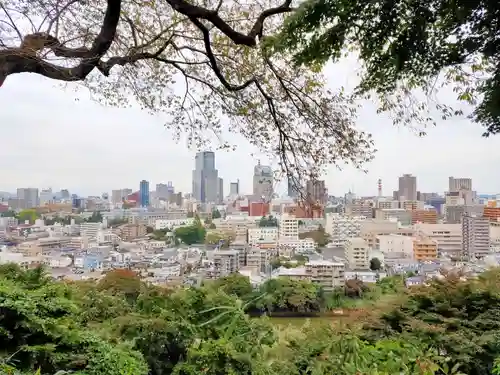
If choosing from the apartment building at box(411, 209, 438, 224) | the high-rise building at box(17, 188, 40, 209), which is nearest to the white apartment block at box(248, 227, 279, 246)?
the apartment building at box(411, 209, 438, 224)

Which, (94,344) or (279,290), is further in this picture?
(279,290)

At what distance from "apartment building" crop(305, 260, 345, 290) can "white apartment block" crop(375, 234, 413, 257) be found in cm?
63

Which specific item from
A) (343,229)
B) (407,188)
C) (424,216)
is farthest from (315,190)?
(424,216)

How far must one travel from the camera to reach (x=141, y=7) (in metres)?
2.63

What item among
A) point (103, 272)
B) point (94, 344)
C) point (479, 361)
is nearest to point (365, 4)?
point (94, 344)

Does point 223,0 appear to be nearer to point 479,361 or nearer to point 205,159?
point 205,159

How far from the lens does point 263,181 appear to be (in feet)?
8.38

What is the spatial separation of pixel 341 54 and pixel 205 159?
1.91 m

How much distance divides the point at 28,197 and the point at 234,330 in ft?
12.9

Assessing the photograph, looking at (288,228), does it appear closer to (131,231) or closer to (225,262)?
(225,262)

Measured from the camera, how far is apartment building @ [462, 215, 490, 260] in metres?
3.44

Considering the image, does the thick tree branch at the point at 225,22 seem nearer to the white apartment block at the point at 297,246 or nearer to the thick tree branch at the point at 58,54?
the thick tree branch at the point at 58,54

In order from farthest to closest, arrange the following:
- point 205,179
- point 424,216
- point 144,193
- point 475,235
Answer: point 144,193 → point 424,216 → point 205,179 → point 475,235

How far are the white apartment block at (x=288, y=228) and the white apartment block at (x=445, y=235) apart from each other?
123 cm
